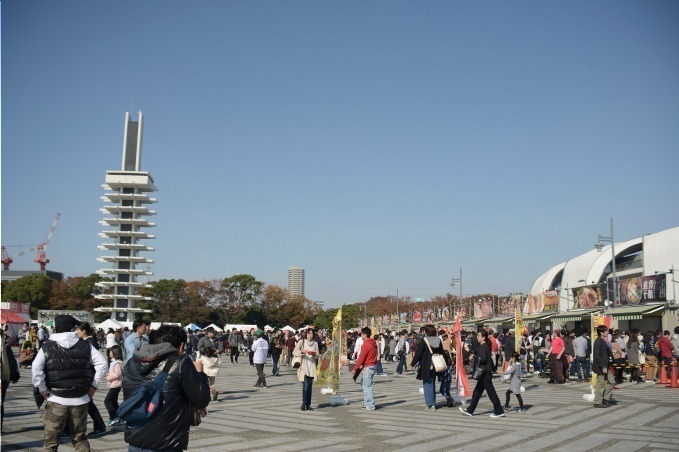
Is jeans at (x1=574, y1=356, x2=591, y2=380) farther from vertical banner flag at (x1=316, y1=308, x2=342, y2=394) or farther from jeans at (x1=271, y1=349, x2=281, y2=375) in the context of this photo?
jeans at (x1=271, y1=349, x2=281, y2=375)

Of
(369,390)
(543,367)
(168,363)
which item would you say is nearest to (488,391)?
(369,390)

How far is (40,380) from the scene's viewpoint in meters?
5.89

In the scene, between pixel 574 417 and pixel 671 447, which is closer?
pixel 671 447

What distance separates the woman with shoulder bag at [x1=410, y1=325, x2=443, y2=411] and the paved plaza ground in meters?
0.30

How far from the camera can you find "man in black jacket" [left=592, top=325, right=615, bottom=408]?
39.4ft

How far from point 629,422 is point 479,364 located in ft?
8.41

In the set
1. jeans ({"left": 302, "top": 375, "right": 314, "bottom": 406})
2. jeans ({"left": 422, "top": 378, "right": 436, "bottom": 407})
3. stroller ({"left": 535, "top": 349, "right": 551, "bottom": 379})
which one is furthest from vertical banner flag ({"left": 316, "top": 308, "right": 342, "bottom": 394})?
stroller ({"left": 535, "top": 349, "right": 551, "bottom": 379})

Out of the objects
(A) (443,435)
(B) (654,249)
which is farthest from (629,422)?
(B) (654,249)

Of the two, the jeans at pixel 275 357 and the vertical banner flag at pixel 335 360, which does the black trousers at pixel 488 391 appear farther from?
the jeans at pixel 275 357

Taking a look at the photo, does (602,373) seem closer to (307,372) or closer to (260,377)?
(307,372)

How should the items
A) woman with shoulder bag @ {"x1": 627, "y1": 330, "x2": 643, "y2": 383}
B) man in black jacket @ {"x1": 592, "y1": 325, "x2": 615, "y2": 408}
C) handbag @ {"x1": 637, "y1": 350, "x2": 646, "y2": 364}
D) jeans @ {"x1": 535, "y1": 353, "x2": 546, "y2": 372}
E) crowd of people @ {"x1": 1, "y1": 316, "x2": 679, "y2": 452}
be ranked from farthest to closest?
jeans @ {"x1": 535, "y1": 353, "x2": 546, "y2": 372} → handbag @ {"x1": 637, "y1": 350, "x2": 646, "y2": 364} → woman with shoulder bag @ {"x1": 627, "y1": 330, "x2": 643, "y2": 383} → man in black jacket @ {"x1": 592, "y1": 325, "x2": 615, "y2": 408} → crowd of people @ {"x1": 1, "y1": 316, "x2": 679, "y2": 452}

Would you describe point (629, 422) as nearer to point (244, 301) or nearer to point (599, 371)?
point (599, 371)

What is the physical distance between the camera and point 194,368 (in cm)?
423

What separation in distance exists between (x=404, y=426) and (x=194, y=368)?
6.43 m
